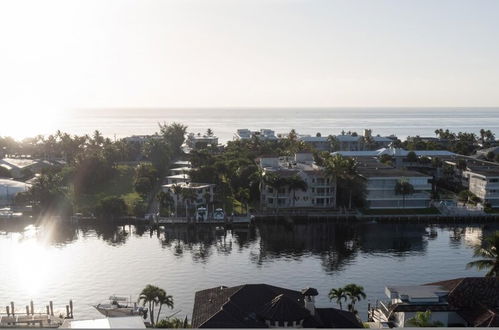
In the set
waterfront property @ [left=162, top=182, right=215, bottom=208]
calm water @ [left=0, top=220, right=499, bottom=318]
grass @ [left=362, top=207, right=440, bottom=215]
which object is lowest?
calm water @ [left=0, top=220, right=499, bottom=318]

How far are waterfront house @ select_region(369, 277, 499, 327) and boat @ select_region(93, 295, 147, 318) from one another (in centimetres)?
2086

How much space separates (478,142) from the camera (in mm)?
189875

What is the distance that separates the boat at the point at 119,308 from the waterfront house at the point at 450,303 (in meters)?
20.9

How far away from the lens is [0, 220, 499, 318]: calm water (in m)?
55.2

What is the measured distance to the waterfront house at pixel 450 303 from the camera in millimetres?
40531

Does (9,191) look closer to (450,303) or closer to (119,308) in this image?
(119,308)

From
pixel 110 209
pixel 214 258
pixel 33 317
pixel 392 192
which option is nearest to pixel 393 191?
pixel 392 192

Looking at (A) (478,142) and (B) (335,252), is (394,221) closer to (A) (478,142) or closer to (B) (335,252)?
(B) (335,252)

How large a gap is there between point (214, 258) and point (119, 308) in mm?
19854

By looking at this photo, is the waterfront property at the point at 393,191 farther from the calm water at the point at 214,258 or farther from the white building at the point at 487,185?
the white building at the point at 487,185

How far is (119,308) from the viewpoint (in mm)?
47844

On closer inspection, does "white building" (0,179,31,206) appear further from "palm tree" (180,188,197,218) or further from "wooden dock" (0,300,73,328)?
"wooden dock" (0,300,73,328)

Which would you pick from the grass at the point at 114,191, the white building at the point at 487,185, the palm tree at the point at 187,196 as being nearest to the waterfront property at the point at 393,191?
the white building at the point at 487,185

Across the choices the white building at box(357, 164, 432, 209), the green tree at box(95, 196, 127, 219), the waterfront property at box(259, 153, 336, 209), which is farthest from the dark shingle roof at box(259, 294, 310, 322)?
the white building at box(357, 164, 432, 209)
